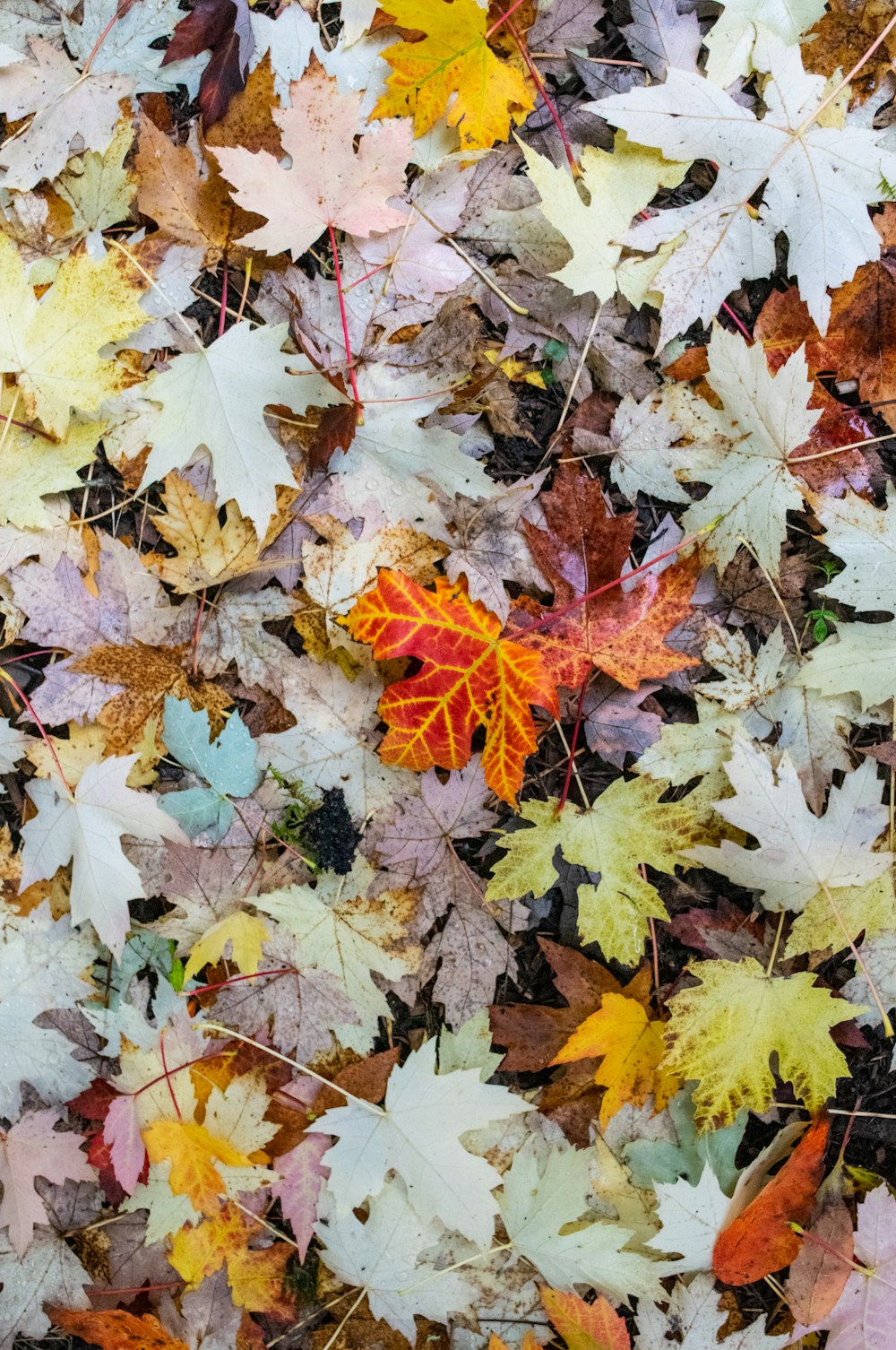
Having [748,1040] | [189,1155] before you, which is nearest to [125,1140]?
[189,1155]

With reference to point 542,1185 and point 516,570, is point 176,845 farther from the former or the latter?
point 542,1185

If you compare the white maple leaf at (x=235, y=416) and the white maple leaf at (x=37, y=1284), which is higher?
the white maple leaf at (x=235, y=416)

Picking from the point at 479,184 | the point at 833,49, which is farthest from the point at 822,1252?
the point at 833,49

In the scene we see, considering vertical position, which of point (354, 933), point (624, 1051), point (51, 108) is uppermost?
point (51, 108)

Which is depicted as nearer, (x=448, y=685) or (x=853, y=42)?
Result: (x=448, y=685)

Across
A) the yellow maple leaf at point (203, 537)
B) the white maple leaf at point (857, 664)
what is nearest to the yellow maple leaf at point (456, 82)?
the yellow maple leaf at point (203, 537)

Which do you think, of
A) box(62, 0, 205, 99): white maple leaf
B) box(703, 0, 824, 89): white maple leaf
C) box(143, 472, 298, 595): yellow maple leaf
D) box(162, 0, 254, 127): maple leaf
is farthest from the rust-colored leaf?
box(62, 0, 205, 99): white maple leaf

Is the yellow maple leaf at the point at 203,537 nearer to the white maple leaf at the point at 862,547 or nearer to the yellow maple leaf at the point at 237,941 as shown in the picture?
the yellow maple leaf at the point at 237,941

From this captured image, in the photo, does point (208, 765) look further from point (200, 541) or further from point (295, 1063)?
point (295, 1063)
